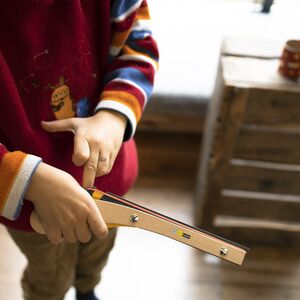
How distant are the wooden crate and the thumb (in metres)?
0.43

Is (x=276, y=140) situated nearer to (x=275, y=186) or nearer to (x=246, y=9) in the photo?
(x=275, y=186)

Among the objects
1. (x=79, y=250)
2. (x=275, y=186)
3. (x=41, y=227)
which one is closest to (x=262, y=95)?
(x=275, y=186)

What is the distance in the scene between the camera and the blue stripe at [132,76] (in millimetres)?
615

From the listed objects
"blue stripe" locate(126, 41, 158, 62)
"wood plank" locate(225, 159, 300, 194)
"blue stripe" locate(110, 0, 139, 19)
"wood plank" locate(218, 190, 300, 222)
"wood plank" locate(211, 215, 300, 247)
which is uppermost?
"blue stripe" locate(110, 0, 139, 19)

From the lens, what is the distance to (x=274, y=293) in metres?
1.09

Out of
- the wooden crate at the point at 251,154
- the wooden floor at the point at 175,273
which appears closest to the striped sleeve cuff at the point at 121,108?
the wooden crate at the point at 251,154

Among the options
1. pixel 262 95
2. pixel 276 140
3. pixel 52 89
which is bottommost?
pixel 276 140

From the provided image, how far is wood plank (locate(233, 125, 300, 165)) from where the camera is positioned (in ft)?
3.22

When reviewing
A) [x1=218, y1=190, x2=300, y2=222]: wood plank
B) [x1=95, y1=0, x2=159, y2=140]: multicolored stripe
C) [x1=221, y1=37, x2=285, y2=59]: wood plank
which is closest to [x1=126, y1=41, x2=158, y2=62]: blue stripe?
[x1=95, y1=0, x2=159, y2=140]: multicolored stripe

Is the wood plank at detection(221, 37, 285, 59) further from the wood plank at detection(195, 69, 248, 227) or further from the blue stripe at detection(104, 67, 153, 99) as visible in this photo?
the blue stripe at detection(104, 67, 153, 99)

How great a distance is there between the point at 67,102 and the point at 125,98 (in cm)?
8

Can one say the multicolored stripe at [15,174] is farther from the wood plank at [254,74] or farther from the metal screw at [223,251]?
the wood plank at [254,74]

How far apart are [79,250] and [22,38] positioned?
444 mm

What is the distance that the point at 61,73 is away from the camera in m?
0.56
